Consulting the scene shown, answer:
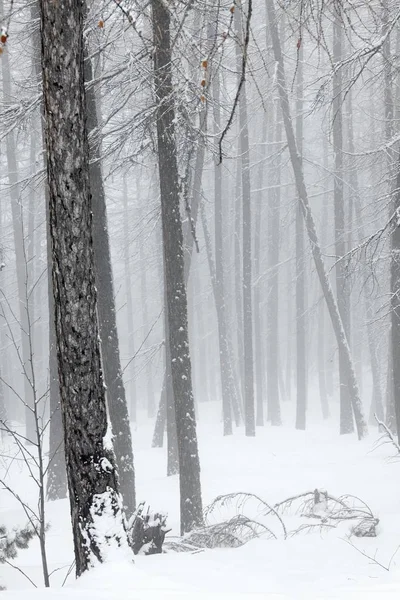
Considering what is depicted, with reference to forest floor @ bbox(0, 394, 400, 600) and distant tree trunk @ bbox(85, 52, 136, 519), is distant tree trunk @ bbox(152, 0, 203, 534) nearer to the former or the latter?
distant tree trunk @ bbox(85, 52, 136, 519)

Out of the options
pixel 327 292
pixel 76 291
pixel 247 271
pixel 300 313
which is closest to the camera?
pixel 76 291

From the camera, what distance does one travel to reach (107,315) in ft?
28.9

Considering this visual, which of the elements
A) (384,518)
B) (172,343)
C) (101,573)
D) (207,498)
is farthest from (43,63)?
(207,498)

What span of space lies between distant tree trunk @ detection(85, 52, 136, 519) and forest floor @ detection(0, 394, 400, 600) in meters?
0.97

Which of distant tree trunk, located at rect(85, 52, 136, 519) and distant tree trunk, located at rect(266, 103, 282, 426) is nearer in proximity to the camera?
distant tree trunk, located at rect(85, 52, 136, 519)

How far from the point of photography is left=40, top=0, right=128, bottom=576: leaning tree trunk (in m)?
3.67

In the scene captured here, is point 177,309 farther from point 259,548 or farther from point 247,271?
point 247,271

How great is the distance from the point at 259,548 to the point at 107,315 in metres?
3.87

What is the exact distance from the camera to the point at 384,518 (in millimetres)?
7680

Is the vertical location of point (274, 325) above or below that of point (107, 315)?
below

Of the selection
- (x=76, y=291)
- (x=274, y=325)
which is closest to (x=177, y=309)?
(x=76, y=291)

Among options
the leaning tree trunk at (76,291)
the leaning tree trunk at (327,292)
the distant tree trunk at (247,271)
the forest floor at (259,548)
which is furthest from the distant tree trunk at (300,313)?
the leaning tree trunk at (76,291)

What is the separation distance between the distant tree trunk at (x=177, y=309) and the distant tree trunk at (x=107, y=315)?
2.75 ft

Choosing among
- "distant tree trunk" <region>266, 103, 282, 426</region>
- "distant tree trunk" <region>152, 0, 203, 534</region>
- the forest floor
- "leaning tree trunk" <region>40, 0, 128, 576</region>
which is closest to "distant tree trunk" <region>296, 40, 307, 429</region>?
"distant tree trunk" <region>266, 103, 282, 426</region>
